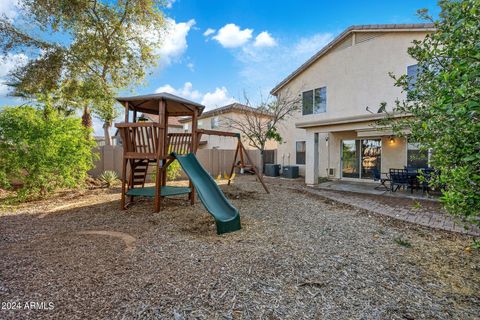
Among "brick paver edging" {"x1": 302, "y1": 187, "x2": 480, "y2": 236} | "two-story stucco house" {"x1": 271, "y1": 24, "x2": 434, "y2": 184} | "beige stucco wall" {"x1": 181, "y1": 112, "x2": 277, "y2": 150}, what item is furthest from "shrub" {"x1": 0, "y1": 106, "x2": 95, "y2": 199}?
"beige stucco wall" {"x1": 181, "y1": 112, "x2": 277, "y2": 150}

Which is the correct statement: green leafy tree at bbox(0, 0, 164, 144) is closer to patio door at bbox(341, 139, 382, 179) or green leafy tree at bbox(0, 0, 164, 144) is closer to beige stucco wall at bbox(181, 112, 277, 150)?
beige stucco wall at bbox(181, 112, 277, 150)

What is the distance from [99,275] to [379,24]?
46.8ft

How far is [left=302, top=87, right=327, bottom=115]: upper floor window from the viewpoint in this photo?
535 inches

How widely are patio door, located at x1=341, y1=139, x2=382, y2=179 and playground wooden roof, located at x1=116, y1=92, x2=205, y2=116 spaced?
8821 millimetres

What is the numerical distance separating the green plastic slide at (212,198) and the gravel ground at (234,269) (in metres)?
0.25

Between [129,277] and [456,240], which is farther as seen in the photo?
[456,240]

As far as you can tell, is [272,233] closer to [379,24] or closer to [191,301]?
[191,301]

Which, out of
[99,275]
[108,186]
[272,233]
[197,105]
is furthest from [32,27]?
[272,233]

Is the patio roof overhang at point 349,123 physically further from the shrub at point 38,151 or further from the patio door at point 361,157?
the shrub at point 38,151

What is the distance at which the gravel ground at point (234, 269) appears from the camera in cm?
235

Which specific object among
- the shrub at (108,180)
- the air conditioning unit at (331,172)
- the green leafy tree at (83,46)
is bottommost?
the shrub at (108,180)

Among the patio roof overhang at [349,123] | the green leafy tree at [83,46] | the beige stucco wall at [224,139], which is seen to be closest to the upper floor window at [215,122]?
the beige stucco wall at [224,139]

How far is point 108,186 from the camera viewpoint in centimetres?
995

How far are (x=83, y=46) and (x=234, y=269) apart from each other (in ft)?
40.1
